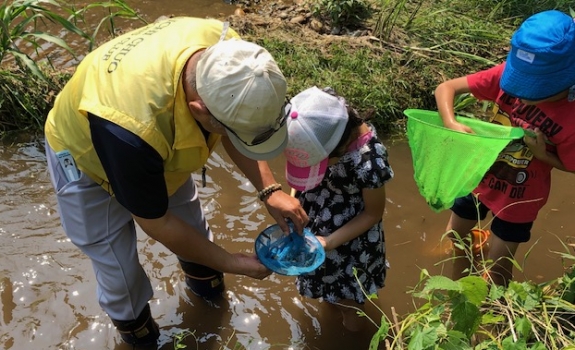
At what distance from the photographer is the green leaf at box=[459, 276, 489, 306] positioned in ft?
4.79

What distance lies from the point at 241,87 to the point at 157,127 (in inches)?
13.0

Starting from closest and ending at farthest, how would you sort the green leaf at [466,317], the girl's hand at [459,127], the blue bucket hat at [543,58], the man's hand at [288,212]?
the green leaf at [466,317]
the blue bucket hat at [543,58]
the man's hand at [288,212]
the girl's hand at [459,127]

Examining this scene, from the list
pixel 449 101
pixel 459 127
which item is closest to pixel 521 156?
pixel 459 127

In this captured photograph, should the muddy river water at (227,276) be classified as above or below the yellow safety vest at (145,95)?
below

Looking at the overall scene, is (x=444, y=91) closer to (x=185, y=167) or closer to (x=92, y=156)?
(x=185, y=167)

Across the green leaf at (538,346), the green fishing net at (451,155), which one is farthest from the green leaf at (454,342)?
the green fishing net at (451,155)

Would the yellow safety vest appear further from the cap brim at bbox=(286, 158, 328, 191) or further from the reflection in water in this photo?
the reflection in water

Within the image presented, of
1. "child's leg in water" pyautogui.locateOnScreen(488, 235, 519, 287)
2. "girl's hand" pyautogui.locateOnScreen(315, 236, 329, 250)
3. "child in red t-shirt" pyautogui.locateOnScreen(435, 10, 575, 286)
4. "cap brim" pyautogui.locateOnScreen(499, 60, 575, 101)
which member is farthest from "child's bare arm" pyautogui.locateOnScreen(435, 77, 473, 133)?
"girl's hand" pyautogui.locateOnScreen(315, 236, 329, 250)

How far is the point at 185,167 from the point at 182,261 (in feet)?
2.78

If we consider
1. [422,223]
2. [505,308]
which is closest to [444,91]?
[422,223]

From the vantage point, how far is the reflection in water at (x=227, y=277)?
2553 mm

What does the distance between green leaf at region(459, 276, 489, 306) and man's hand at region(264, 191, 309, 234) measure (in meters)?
0.74

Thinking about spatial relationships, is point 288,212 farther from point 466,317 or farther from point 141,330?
point 141,330

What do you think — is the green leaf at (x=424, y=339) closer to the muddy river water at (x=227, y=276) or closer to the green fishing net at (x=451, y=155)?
the green fishing net at (x=451, y=155)
